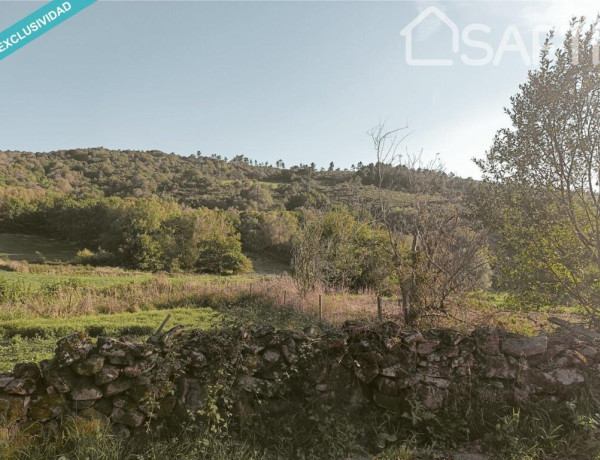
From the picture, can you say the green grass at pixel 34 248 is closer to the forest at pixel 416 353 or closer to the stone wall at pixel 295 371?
the forest at pixel 416 353

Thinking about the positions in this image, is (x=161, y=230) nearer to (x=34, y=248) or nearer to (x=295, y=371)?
(x=34, y=248)

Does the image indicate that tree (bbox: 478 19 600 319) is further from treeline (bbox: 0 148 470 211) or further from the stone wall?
treeline (bbox: 0 148 470 211)

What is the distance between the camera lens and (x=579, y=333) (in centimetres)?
557

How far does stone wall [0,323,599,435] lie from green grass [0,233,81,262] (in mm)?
51838

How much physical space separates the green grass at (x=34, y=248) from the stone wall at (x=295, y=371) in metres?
51.8

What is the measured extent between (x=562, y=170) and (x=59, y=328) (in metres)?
15.4

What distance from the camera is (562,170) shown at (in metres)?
6.70

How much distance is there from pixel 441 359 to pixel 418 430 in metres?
0.96

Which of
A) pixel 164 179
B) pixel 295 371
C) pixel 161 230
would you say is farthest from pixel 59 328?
pixel 164 179

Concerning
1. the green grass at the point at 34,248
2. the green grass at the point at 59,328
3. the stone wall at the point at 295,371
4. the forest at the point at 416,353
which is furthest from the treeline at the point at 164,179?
the stone wall at the point at 295,371

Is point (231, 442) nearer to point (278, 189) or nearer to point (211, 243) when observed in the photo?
point (211, 243)

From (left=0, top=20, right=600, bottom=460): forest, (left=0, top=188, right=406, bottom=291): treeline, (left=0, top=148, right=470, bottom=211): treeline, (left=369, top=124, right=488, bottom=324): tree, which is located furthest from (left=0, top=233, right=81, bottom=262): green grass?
(left=369, top=124, right=488, bottom=324): tree

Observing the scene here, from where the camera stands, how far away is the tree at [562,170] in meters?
6.56

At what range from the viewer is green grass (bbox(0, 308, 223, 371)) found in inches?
391
